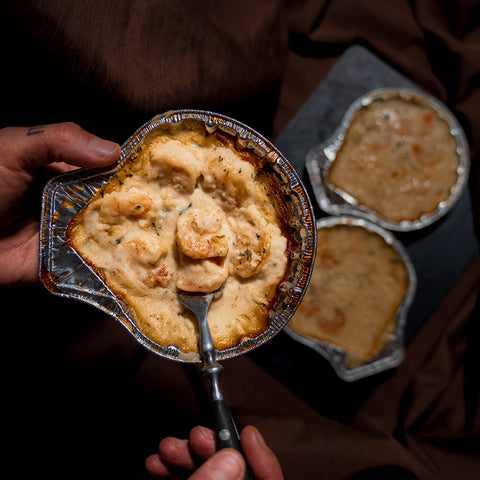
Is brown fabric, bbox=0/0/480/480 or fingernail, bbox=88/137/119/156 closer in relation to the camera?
fingernail, bbox=88/137/119/156

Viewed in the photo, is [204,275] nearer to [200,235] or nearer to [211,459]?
[200,235]

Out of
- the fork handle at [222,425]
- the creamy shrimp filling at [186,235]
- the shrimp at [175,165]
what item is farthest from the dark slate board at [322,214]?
the shrimp at [175,165]

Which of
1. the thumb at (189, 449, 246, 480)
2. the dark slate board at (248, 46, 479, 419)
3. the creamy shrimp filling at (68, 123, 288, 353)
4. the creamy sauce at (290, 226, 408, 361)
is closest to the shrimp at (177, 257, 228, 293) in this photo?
the creamy shrimp filling at (68, 123, 288, 353)

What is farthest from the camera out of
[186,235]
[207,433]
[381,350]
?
[381,350]

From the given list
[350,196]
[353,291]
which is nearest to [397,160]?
[350,196]

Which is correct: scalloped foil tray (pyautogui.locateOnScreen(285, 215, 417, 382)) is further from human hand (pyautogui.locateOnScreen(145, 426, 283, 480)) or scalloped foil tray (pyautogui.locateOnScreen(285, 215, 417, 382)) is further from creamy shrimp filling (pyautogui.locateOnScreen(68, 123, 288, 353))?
creamy shrimp filling (pyautogui.locateOnScreen(68, 123, 288, 353))

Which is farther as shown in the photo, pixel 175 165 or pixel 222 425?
pixel 222 425

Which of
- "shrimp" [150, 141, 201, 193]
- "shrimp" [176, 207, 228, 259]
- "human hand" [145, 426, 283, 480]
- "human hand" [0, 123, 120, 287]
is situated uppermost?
"shrimp" [150, 141, 201, 193]
